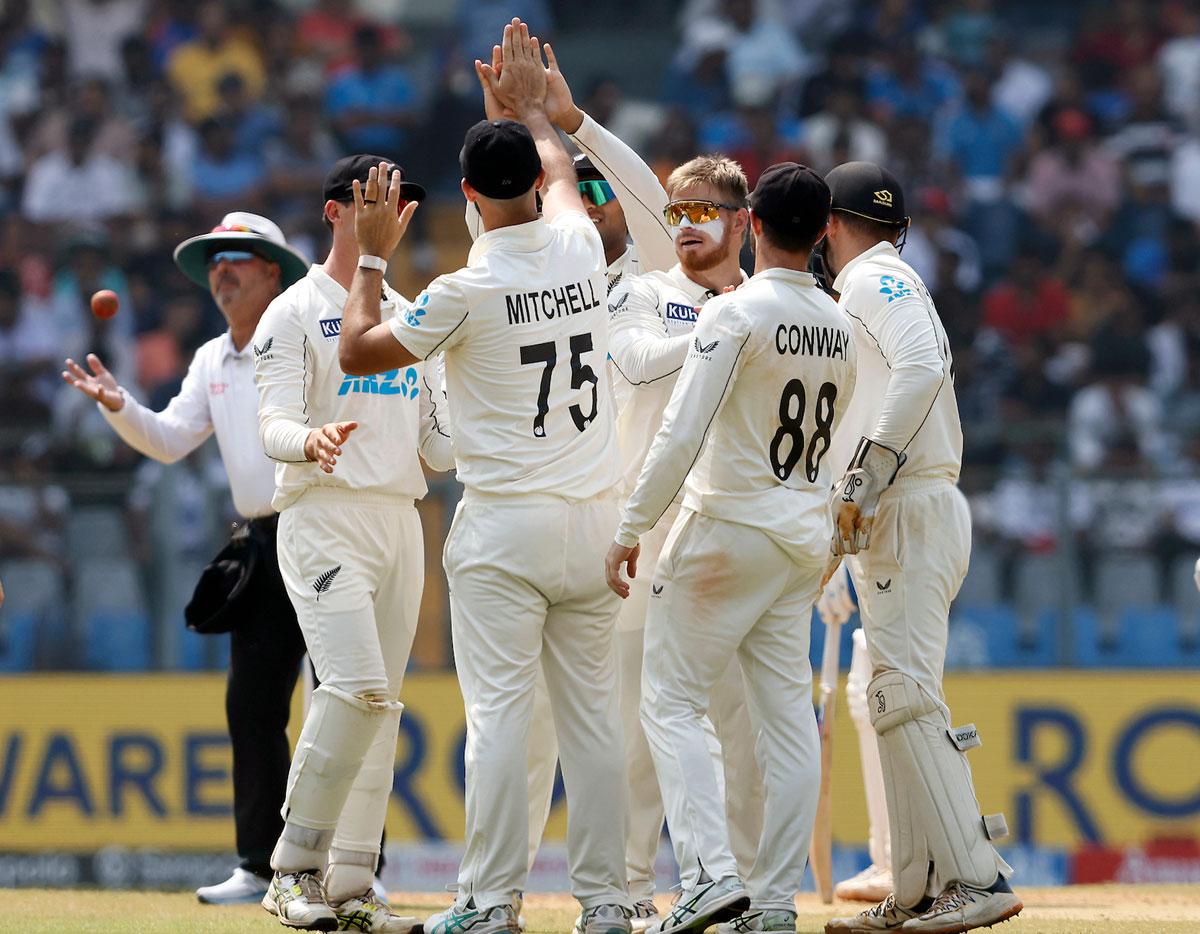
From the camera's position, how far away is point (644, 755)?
21.6 ft

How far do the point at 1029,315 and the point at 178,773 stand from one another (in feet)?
25.3

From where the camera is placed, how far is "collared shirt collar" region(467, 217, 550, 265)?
5.68 meters

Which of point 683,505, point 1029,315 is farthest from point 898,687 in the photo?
point 1029,315

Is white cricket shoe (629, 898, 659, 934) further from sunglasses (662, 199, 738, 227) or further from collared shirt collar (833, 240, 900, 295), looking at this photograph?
sunglasses (662, 199, 738, 227)

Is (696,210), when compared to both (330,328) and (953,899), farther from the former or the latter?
(953,899)

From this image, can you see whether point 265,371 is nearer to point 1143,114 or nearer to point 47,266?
point 47,266

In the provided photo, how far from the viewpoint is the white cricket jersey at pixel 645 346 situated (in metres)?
6.27

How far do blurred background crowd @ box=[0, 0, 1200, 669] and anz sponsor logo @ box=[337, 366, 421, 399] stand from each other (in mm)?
5864

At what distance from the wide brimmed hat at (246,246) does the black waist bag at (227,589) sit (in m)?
1.14

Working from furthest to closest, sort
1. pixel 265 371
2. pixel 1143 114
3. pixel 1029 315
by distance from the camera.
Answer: pixel 1143 114
pixel 1029 315
pixel 265 371

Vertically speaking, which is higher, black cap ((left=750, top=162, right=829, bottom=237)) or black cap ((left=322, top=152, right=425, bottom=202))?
black cap ((left=322, top=152, right=425, bottom=202))

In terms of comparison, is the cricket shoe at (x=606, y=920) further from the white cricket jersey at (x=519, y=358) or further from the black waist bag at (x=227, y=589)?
the black waist bag at (x=227, y=589)

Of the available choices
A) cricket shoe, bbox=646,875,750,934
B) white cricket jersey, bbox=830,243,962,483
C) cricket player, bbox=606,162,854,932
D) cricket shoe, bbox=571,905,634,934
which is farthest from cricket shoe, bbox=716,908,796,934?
white cricket jersey, bbox=830,243,962,483

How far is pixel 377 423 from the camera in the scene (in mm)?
6176
